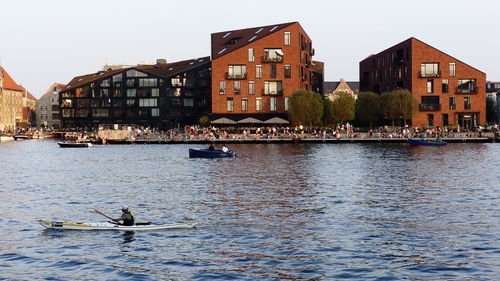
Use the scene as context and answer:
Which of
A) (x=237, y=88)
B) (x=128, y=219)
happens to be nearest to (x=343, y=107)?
(x=237, y=88)

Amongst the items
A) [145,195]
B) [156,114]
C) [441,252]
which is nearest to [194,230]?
[441,252]

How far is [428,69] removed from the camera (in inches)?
4744

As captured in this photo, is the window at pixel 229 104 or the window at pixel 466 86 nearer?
the window at pixel 466 86

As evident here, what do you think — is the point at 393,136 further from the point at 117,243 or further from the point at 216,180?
the point at 117,243

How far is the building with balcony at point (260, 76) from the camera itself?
124 m

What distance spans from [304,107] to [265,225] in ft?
286

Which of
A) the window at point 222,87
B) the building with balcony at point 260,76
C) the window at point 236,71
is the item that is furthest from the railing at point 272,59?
the window at point 222,87

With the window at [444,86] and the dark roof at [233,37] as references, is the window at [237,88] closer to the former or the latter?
the dark roof at [233,37]

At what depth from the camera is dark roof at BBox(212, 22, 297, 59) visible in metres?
138

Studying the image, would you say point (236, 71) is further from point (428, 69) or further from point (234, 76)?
point (428, 69)

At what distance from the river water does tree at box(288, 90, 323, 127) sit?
56.2m

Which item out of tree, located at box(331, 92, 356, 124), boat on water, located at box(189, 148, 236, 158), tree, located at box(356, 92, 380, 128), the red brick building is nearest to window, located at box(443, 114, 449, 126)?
the red brick building

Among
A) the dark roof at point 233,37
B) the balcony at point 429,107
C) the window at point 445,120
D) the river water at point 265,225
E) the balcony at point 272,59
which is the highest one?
the dark roof at point 233,37

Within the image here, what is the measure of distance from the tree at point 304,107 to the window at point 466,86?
1097 inches
